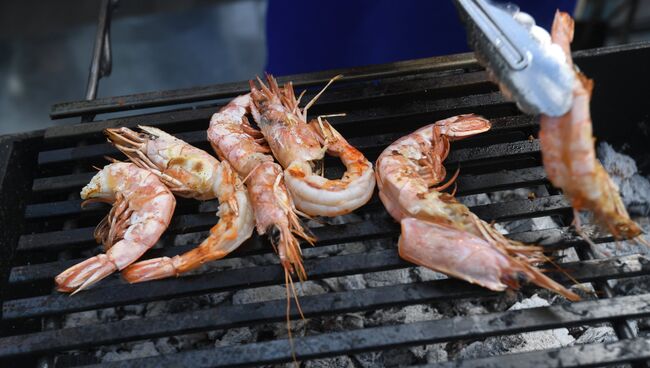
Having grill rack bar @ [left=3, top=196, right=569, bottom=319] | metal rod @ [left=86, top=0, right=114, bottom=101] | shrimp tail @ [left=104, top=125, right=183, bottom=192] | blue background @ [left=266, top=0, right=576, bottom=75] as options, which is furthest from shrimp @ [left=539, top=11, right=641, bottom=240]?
metal rod @ [left=86, top=0, right=114, bottom=101]

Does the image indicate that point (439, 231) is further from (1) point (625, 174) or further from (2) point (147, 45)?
(2) point (147, 45)

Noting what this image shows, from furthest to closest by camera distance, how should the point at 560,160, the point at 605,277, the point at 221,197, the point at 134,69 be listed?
the point at 134,69 < the point at 221,197 < the point at 605,277 < the point at 560,160

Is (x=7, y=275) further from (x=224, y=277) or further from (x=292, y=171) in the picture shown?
(x=292, y=171)

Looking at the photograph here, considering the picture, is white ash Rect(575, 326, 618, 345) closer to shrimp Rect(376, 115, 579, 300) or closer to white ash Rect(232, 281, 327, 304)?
shrimp Rect(376, 115, 579, 300)

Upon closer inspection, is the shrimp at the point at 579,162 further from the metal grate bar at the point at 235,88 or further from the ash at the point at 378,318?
the metal grate bar at the point at 235,88

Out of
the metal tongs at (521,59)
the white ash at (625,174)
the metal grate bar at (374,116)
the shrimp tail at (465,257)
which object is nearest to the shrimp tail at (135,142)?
the metal grate bar at (374,116)

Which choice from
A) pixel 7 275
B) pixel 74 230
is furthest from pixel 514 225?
pixel 7 275
